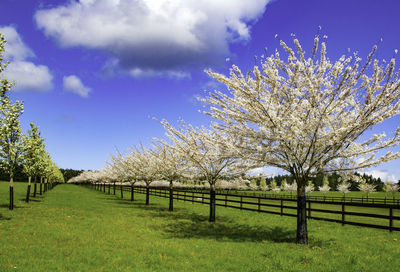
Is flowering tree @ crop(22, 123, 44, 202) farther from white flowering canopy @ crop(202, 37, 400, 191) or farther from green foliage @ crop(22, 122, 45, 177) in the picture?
white flowering canopy @ crop(202, 37, 400, 191)

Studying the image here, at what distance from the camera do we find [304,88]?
9.58 metres

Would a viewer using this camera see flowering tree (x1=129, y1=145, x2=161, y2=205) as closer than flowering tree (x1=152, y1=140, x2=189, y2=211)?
No

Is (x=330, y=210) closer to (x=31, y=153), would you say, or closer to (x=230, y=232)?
(x=230, y=232)

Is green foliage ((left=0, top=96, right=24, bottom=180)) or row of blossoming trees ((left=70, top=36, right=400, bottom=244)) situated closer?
row of blossoming trees ((left=70, top=36, right=400, bottom=244))

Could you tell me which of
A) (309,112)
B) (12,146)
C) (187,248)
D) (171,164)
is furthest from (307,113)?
(12,146)

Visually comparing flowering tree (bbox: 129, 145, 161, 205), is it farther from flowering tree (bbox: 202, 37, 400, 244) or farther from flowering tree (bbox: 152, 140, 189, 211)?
flowering tree (bbox: 202, 37, 400, 244)

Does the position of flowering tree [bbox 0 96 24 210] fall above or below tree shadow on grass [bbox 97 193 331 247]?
above

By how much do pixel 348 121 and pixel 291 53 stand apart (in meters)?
2.98

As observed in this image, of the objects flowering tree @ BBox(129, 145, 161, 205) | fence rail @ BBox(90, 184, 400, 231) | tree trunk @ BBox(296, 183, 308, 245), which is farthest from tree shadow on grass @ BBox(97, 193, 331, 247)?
flowering tree @ BBox(129, 145, 161, 205)

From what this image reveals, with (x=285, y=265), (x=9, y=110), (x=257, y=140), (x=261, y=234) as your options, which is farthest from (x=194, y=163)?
(x=9, y=110)

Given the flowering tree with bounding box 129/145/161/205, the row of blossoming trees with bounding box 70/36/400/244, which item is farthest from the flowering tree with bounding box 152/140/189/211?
the row of blossoming trees with bounding box 70/36/400/244

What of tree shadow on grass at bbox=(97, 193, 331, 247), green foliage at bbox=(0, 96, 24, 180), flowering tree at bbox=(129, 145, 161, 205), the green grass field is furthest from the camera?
flowering tree at bbox=(129, 145, 161, 205)

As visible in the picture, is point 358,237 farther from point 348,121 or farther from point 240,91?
point 240,91

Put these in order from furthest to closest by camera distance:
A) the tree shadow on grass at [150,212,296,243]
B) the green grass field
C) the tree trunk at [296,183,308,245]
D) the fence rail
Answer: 1. the fence rail
2. the tree shadow on grass at [150,212,296,243]
3. the tree trunk at [296,183,308,245]
4. the green grass field
